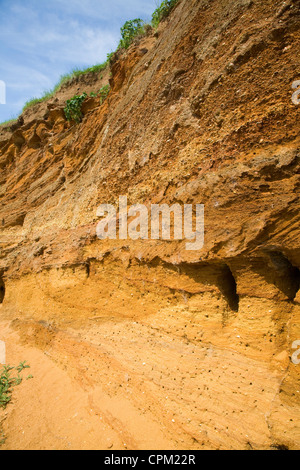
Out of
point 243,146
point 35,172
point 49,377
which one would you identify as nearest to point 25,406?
point 49,377

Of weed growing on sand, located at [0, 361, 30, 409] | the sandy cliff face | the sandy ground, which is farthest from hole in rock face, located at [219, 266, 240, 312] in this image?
weed growing on sand, located at [0, 361, 30, 409]

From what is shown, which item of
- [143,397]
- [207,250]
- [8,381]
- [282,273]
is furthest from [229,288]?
[8,381]

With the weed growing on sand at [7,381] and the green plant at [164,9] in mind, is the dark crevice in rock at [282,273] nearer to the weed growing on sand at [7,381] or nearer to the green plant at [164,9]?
the weed growing on sand at [7,381]

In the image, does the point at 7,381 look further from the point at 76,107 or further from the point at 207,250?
the point at 76,107

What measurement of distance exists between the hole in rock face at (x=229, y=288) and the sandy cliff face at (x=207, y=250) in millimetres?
20

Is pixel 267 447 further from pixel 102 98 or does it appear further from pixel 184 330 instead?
pixel 102 98

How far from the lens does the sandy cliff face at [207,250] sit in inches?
111

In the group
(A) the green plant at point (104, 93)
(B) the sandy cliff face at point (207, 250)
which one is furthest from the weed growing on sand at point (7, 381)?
(A) the green plant at point (104, 93)

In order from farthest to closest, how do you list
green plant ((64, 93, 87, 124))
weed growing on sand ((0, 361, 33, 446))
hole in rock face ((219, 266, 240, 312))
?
green plant ((64, 93, 87, 124)) → weed growing on sand ((0, 361, 33, 446)) → hole in rock face ((219, 266, 240, 312))

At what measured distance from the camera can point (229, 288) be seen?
3611 mm

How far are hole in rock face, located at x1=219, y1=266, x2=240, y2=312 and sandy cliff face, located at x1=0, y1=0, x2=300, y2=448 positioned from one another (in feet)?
Result: 0.06

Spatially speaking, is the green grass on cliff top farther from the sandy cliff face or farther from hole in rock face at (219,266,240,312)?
hole in rock face at (219,266,240,312)

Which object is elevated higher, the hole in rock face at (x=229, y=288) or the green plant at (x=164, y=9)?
the green plant at (x=164, y=9)

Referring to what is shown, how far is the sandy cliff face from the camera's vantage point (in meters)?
2.82
